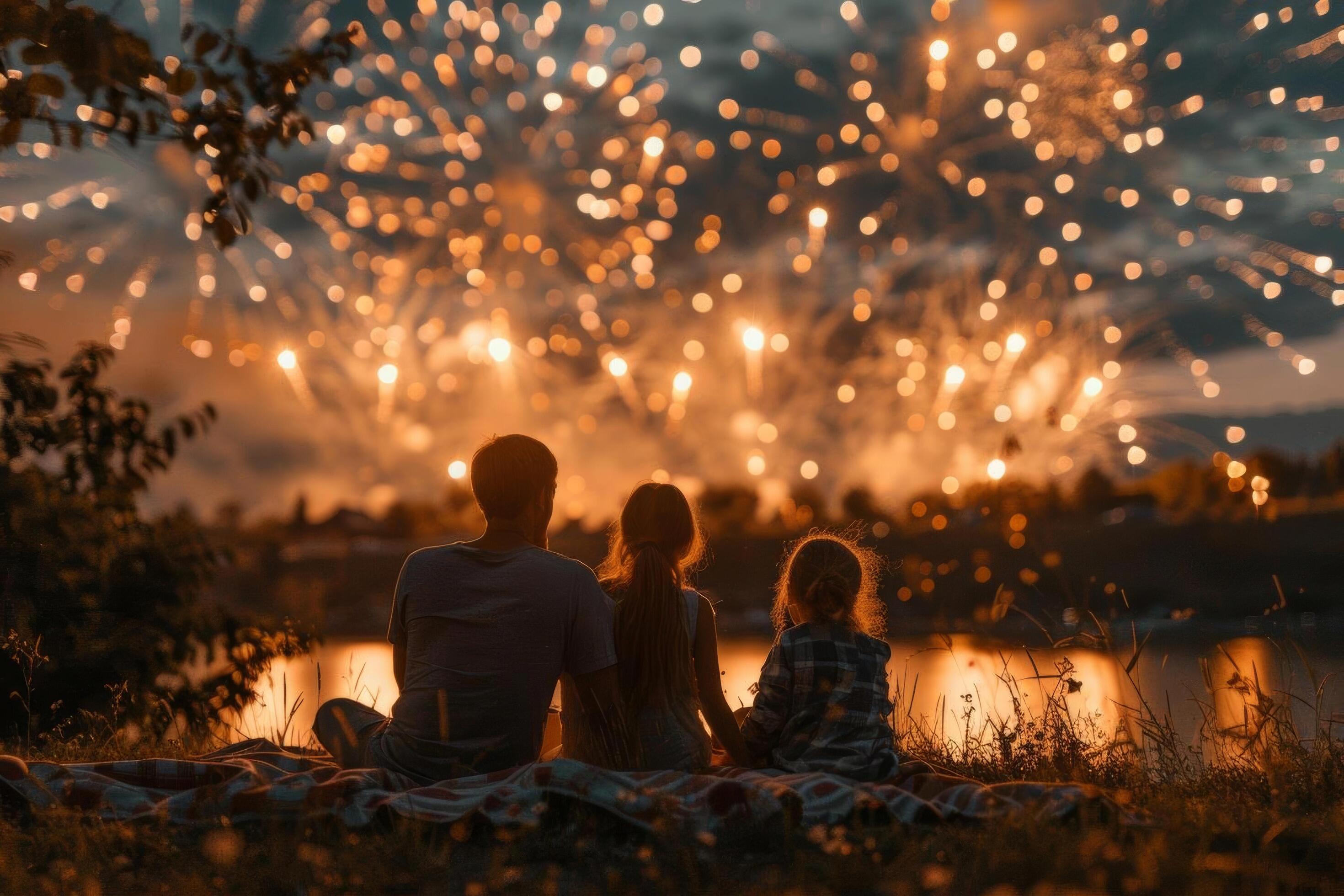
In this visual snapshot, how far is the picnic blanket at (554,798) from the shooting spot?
356 centimetres

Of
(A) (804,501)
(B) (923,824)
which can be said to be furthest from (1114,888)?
(A) (804,501)

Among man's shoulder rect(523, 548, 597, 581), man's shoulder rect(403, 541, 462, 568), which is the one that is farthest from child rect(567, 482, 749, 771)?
man's shoulder rect(403, 541, 462, 568)

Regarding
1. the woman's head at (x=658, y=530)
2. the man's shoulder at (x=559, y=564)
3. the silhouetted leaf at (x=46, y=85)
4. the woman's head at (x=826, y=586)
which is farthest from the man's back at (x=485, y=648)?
the silhouetted leaf at (x=46, y=85)

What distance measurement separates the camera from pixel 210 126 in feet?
17.4

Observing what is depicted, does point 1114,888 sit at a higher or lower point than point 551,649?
lower

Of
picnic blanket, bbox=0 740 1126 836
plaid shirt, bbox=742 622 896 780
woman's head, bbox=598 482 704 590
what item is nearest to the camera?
picnic blanket, bbox=0 740 1126 836

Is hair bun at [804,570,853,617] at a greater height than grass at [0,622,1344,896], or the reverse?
hair bun at [804,570,853,617]

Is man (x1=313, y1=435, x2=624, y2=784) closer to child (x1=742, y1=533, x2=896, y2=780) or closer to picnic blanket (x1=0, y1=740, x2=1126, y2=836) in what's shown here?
picnic blanket (x1=0, y1=740, x2=1126, y2=836)

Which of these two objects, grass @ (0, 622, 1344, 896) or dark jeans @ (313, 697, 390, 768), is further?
dark jeans @ (313, 697, 390, 768)

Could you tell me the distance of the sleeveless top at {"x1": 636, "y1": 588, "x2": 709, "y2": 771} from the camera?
444 centimetres

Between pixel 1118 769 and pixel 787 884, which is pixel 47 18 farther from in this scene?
pixel 1118 769

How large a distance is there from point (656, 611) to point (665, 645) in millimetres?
135

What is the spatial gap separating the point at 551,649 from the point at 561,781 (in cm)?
67

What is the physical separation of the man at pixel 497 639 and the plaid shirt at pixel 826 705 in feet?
1.96
